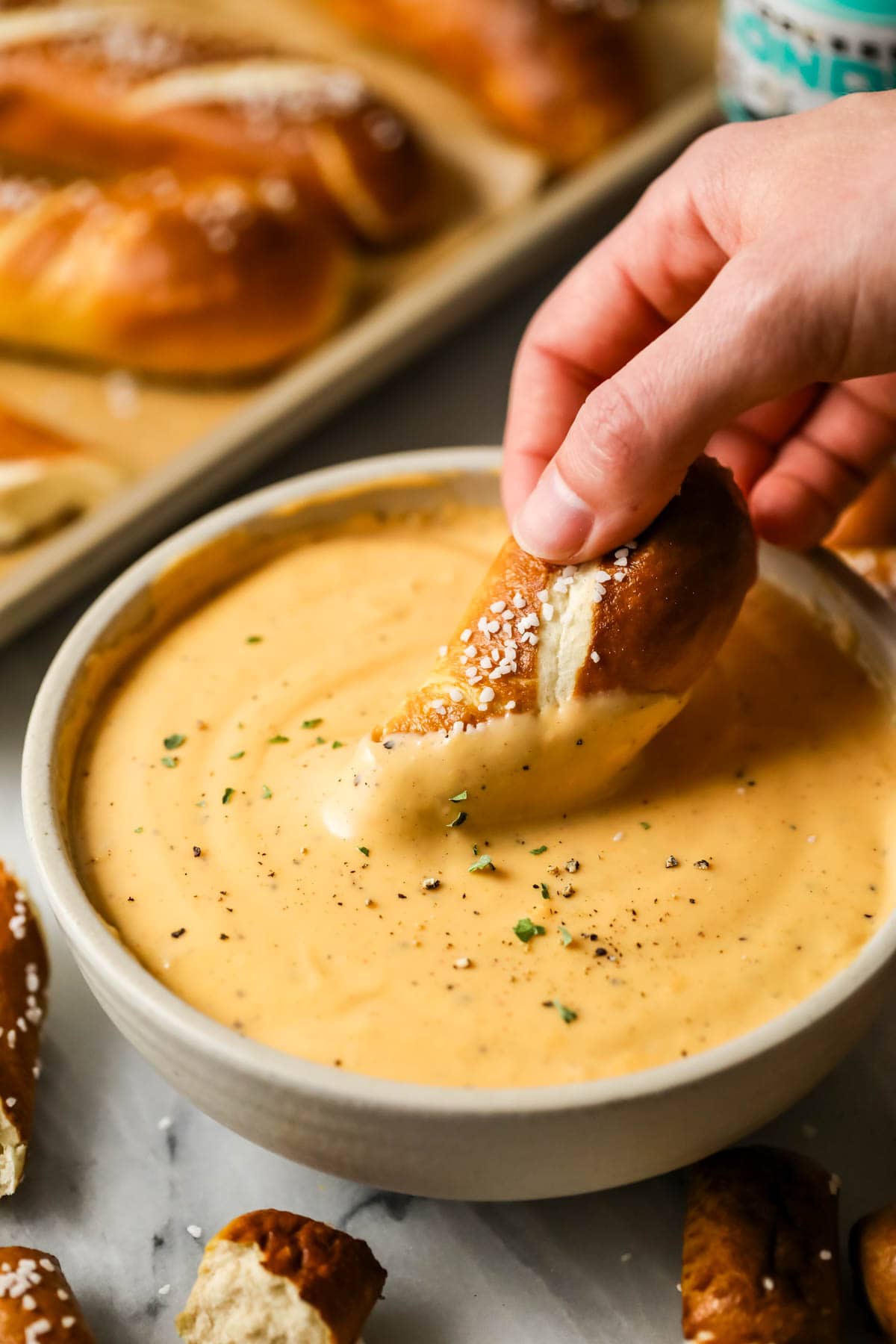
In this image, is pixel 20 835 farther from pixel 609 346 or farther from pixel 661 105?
pixel 661 105

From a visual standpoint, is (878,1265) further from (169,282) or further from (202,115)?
(202,115)

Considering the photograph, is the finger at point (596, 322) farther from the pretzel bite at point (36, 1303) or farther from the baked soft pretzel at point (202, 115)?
the baked soft pretzel at point (202, 115)

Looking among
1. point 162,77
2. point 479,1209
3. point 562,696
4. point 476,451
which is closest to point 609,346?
point 476,451

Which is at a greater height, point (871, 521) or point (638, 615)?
point (638, 615)

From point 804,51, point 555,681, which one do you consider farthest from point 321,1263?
point 804,51

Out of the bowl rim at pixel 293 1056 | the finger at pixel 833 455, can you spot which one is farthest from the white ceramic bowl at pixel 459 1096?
the finger at pixel 833 455

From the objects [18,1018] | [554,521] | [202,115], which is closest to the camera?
[554,521]

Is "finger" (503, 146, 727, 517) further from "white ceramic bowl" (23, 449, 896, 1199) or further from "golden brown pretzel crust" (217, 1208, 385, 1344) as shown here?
"golden brown pretzel crust" (217, 1208, 385, 1344)
